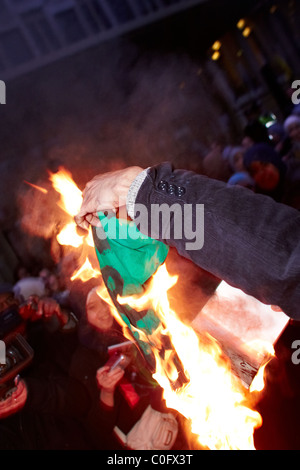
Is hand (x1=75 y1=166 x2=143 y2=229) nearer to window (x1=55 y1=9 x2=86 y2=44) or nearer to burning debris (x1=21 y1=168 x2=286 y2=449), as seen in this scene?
burning debris (x1=21 y1=168 x2=286 y2=449)

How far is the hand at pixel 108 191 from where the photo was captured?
0.97 m

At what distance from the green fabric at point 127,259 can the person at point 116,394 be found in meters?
1.02

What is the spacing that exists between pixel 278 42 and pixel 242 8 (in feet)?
7.94

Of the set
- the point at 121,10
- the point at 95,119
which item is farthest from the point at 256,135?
the point at 121,10

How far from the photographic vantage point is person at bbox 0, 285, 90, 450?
213cm

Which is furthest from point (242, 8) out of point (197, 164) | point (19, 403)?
point (19, 403)

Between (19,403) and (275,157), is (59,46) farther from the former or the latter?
(19,403)

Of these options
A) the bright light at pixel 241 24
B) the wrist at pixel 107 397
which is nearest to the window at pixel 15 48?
the wrist at pixel 107 397

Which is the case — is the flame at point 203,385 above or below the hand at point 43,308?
below

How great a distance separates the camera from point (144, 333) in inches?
55.7

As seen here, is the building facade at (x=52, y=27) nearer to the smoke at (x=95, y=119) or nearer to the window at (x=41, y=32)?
the window at (x=41, y=32)

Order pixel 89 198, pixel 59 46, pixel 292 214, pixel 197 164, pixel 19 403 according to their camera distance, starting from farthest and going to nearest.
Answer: pixel 197 164 → pixel 59 46 → pixel 19 403 → pixel 89 198 → pixel 292 214

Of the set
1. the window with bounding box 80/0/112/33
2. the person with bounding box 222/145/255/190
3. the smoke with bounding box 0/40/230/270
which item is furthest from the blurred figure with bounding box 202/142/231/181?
the window with bounding box 80/0/112/33

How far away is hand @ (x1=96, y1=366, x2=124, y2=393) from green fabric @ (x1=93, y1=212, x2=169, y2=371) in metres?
1.23
